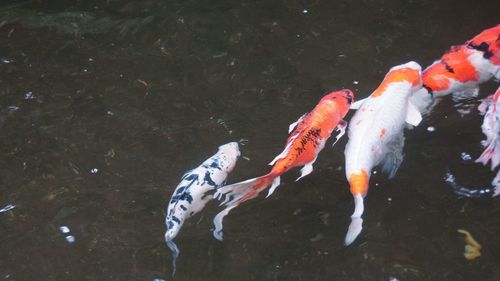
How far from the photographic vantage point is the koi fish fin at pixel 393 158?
4113mm

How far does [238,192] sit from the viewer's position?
3879 mm

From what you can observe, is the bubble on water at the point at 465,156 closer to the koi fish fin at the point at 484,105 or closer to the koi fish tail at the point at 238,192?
the koi fish fin at the point at 484,105

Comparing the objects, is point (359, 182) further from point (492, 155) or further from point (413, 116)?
point (492, 155)

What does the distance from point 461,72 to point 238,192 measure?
2.23 metres

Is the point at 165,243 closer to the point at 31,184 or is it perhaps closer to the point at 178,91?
the point at 31,184

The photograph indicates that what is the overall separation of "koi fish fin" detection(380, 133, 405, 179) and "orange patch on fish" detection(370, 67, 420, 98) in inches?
17.9

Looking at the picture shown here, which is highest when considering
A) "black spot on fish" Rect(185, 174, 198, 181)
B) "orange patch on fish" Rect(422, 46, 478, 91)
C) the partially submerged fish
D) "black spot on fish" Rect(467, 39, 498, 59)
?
"black spot on fish" Rect(467, 39, 498, 59)

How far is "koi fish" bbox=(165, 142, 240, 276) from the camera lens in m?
3.86

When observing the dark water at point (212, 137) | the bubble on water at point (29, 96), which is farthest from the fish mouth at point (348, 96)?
the bubble on water at point (29, 96)

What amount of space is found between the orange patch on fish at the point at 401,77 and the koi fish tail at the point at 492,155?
0.79 m

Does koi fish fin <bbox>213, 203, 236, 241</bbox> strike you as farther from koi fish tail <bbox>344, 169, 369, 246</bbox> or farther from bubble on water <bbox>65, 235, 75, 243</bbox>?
bubble on water <bbox>65, 235, 75, 243</bbox>

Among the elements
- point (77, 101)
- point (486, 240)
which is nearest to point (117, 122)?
point (77, 101)

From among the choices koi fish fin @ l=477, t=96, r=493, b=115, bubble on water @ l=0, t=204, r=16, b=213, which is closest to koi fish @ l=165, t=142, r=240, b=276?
bubble on water @ l=0, t=204, r=16, b=213

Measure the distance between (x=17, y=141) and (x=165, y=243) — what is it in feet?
6.37
